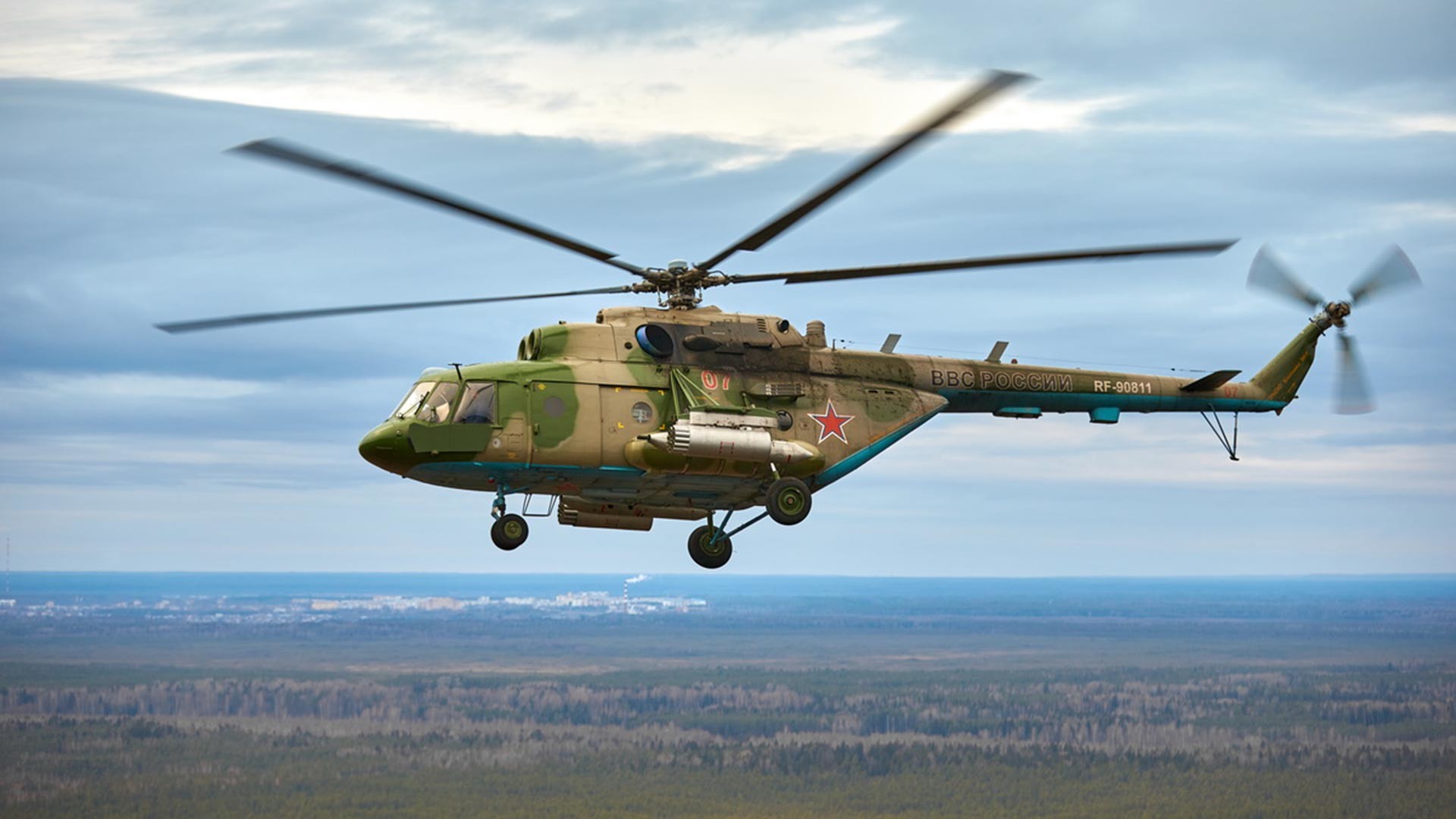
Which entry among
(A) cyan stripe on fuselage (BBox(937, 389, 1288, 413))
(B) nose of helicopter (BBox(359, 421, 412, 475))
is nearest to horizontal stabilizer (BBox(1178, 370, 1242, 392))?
(A) cyan stripe on fuselage (BBox(937, 389, 1288, 413))

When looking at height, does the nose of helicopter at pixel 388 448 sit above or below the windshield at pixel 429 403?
below

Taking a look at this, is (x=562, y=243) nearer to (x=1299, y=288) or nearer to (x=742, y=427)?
(x=742, y=427)

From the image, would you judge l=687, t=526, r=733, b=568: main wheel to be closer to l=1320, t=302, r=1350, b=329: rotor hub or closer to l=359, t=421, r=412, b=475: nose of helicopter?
l=359, t=421, r=412, b=475: nose of helicopter

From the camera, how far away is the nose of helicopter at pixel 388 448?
30.5m

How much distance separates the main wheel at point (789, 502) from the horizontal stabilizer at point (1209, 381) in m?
10.9

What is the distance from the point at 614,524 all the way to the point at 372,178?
33.2 feet

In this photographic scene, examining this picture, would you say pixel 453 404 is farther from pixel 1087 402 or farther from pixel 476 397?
pixel 1087 402

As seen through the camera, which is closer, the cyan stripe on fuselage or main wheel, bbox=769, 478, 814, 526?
main wheel, bbox=769, 478, 814, 526

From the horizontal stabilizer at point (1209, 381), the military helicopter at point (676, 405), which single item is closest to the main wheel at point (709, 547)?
the military helicopter at point (676, 405)

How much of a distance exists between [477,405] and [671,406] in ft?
11.9

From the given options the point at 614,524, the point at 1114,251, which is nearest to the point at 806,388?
the point at 614,524

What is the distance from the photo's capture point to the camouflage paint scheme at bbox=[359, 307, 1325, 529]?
101 feet

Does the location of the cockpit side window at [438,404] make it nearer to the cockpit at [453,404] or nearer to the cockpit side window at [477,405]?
the cockpit at [453,404]

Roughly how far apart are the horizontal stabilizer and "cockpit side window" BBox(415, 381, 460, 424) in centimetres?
1670
